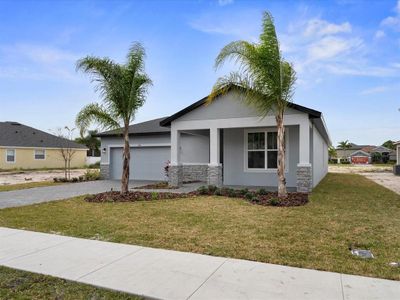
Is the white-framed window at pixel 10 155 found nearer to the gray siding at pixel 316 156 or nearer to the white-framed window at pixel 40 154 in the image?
the white-framed window at pixel 40 154

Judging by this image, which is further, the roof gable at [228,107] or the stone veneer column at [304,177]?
the roof gable at [228,107]

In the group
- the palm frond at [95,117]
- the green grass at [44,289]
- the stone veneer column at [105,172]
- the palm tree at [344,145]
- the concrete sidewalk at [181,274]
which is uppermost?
the palm tree at [344,145]

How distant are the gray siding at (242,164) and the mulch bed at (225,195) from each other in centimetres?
311

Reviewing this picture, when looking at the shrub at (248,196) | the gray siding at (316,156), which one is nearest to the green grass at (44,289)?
the shrub at (248,196)

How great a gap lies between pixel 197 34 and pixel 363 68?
30.0 feet

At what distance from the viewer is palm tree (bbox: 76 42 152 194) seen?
11.5 m

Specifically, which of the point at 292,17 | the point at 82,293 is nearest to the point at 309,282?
the point at 82,293

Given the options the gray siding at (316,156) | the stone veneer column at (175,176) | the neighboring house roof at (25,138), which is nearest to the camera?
the stone veneer column at (175,176)

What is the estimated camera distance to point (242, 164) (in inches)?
606

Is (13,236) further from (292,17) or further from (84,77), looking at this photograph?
(292,17)

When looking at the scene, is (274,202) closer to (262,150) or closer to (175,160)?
(262,150)

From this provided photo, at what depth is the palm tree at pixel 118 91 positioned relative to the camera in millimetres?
11461

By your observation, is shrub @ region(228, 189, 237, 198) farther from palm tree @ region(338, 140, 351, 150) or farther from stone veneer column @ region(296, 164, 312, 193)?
palm tree @ region(338, 140, 351, 150)

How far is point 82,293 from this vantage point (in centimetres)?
365
